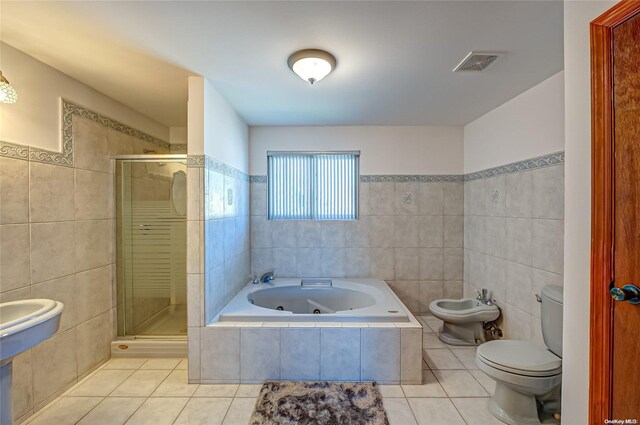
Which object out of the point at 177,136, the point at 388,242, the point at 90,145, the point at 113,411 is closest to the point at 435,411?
the point at 388,242

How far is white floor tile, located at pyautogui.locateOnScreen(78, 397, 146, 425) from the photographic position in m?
1.59

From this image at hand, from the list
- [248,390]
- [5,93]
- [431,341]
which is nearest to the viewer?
[5,93]

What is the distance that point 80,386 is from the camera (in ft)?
6.23

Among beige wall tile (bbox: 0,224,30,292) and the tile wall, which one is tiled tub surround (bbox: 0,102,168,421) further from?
the tile wall

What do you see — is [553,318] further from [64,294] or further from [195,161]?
[64,294]

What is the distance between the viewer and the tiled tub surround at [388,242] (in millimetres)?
3062

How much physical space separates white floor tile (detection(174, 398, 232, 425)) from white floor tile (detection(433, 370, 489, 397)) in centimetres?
148

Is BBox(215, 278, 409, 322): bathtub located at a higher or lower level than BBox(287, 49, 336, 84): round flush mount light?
lower

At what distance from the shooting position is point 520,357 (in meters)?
Answer: 1.57

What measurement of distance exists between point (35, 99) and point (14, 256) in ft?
3.13

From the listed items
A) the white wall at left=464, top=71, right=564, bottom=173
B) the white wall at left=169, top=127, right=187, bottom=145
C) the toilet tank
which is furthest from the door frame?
the white wall at left=169, top=127, right=187, bottom=145

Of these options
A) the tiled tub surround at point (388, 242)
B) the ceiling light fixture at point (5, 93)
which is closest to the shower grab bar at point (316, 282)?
the tiled tub surround at point (388, 242)

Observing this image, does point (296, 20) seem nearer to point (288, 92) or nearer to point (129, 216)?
point (288, 92)

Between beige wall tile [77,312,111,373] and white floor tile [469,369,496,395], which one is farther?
beige wall tile [77,312,111,373]
